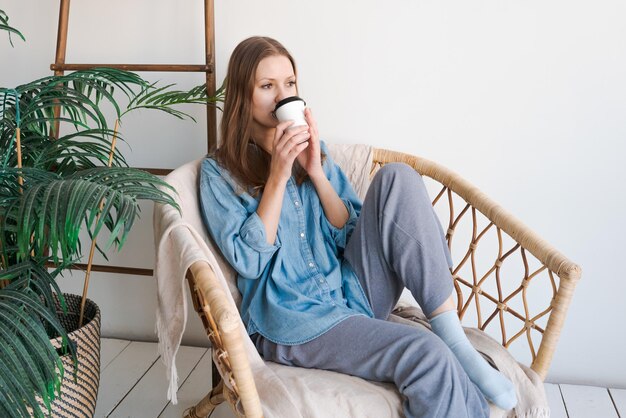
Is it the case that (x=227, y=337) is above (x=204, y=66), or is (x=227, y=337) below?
below

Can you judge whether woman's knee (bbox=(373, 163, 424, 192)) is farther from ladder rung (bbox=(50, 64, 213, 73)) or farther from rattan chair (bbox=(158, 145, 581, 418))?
ladder rung (bbox=(50, 64, 213, 73))

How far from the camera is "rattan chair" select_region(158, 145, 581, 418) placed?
116 cm

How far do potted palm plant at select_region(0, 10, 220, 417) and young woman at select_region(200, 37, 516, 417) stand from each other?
25 centimetres

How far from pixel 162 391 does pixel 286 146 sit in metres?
1.00

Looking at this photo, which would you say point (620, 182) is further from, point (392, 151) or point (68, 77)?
point (68, 77)

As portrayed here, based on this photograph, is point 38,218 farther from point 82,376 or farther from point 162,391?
point 162,391

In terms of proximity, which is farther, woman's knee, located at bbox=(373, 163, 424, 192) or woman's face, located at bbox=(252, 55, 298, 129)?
woman's face, located at bbox=(252, 55, 298, 129)

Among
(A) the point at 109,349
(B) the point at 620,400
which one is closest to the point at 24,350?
(A) the point at 109,349

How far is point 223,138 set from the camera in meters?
1.65

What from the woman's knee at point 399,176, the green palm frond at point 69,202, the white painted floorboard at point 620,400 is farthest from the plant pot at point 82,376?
the white painted floorboard at point 620,400

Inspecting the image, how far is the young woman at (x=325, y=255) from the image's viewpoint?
1328 mm

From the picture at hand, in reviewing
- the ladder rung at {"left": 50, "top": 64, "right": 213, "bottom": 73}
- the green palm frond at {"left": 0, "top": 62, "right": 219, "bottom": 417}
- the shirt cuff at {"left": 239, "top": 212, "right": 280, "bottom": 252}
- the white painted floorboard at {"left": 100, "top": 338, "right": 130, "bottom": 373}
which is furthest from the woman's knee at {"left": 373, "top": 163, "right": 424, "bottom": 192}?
the white painted floorboard at {"left": 100, "top": 338, "right": 130, "bottom": 373}

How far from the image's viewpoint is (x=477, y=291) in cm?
164

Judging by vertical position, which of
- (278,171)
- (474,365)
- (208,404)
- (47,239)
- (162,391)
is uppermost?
(278,171)
